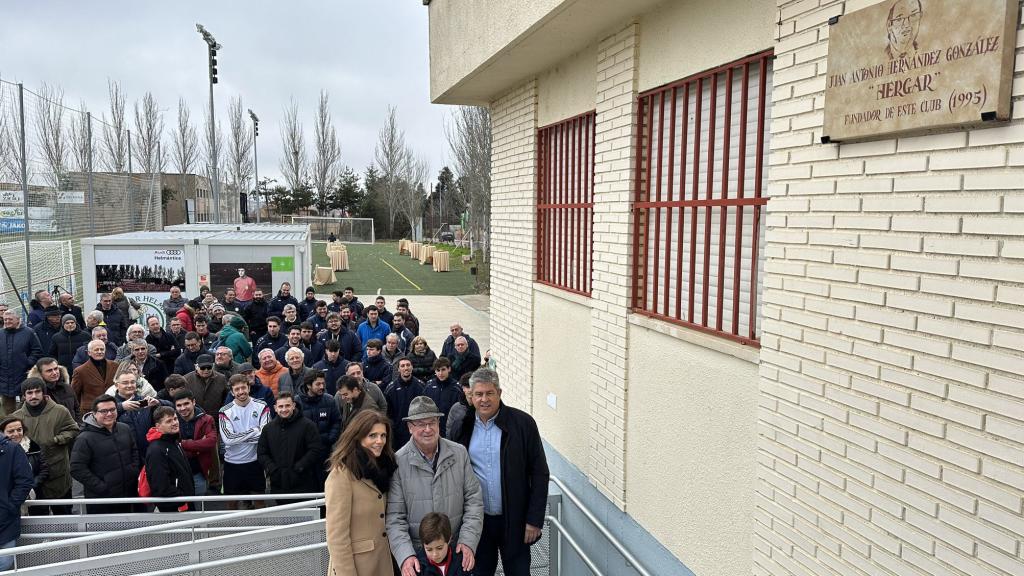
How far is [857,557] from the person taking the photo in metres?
3.38

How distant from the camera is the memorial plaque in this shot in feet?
8.74

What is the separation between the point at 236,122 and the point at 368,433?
7324 centimetres

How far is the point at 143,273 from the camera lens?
16172 mm

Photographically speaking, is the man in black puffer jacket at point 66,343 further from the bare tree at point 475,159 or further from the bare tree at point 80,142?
the bare tree at point 475,159

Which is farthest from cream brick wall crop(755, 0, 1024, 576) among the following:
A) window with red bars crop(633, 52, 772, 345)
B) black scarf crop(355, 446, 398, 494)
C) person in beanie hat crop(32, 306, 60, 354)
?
person in beanie hat crop(32, 306, 60, 354)

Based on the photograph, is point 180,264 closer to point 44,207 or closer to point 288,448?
point 44,207

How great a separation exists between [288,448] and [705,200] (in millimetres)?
4258

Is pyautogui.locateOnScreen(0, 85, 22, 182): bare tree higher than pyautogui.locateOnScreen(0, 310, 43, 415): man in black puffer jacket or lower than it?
higher

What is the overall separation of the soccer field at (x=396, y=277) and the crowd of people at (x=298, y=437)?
70.2 ft

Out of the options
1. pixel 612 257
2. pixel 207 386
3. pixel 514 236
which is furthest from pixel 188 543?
pixel 514 236

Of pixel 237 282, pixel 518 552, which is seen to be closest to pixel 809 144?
pixel 518 552

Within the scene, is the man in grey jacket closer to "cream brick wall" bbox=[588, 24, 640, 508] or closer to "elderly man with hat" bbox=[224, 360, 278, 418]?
"cream brick wall" bbox=[588, 24, 640, 508]

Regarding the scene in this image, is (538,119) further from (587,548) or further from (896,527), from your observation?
(896,527)

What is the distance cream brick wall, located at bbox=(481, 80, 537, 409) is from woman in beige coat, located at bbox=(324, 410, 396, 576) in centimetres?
428
